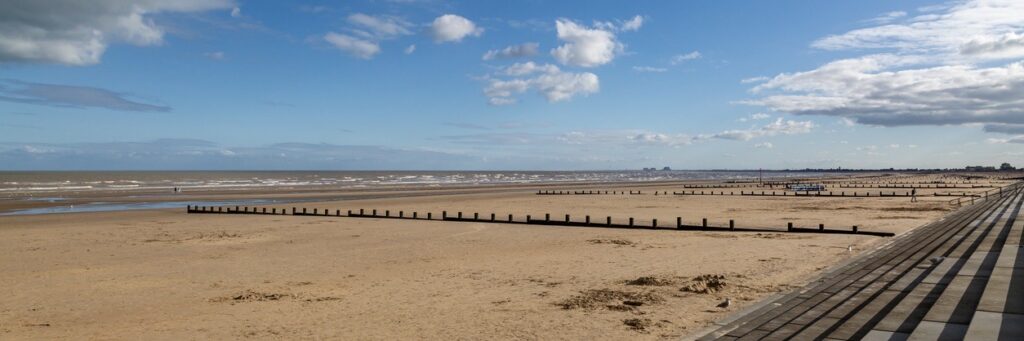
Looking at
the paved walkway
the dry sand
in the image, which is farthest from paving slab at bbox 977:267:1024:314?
the dry sand

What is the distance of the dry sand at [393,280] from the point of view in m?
10.9

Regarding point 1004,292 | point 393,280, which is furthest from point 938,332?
point 393,280

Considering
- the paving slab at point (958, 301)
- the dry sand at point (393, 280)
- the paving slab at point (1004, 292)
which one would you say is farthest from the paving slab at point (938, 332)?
the dry sand at point (393, 280)

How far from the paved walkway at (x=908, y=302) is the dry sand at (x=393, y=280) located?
2.95 ft

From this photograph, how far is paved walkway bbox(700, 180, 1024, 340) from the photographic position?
344 inches

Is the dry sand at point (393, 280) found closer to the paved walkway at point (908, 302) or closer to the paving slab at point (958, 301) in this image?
the paved walkway at point (908, 302)

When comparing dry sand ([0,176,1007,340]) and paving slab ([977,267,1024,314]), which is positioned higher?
paving slab ([977,267,1024,314])

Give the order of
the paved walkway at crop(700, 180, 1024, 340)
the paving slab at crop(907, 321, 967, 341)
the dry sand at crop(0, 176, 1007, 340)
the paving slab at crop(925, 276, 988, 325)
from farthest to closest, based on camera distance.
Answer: the dry sand at crop(0, 176, 1007, 340)
the paving slab at crop(925, 276, 988, 325)
the paved walkway at crop(700, 180, 1024, 340)
the paving slab at crop(907, 321, 967, 341)

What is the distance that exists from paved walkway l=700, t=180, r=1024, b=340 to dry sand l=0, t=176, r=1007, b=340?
900mm

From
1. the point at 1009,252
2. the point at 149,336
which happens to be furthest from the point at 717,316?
the point at 1009,252

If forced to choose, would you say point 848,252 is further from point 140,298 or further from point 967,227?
point 140,298

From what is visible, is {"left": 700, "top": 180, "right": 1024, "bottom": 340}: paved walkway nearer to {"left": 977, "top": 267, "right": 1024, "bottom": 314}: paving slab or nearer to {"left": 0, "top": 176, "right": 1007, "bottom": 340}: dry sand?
{"left": 977, "top": 267, "right": 1024, "bottom": 314}: paving slab

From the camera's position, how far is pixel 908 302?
1044cm

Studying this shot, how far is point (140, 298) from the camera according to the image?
45.1 ft
